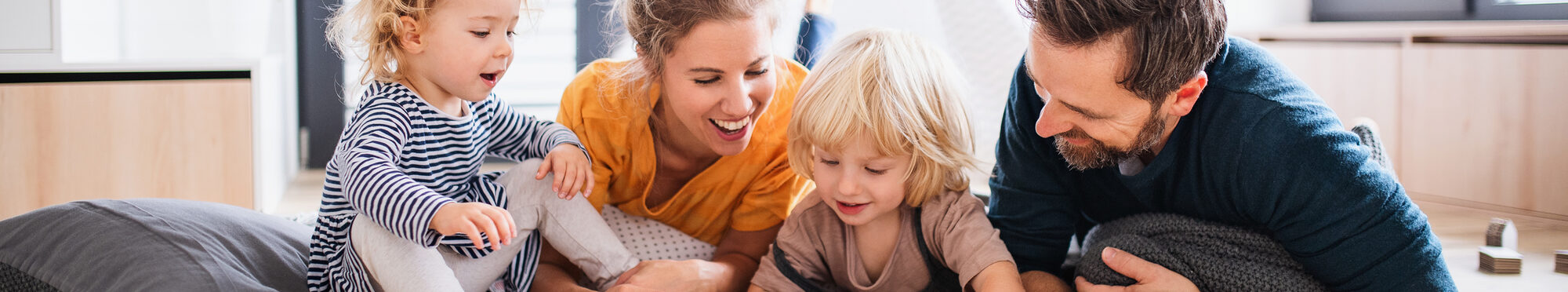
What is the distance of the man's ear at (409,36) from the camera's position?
1.18 metres

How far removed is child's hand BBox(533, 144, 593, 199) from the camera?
124cm

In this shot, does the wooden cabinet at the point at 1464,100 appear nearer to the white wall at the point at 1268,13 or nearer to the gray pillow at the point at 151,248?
the white wall at the point at 1268,13

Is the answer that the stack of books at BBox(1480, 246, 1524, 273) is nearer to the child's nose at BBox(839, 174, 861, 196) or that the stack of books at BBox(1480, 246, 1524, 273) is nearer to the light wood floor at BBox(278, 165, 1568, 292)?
the light wood floor at BBox(278, 165, 1568, 292)

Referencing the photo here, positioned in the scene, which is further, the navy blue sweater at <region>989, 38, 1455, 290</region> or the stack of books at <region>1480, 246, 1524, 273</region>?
the stack of books at <region>1480, 246, 1524, 273</region>

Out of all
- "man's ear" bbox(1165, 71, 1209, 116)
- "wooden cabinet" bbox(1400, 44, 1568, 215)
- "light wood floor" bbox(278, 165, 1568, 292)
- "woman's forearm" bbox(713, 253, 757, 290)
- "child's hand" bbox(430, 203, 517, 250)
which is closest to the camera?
"child's hand" bbox(430, 203, 517, 250)

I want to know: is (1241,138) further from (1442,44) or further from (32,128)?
(32,128)

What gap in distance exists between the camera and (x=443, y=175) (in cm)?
122

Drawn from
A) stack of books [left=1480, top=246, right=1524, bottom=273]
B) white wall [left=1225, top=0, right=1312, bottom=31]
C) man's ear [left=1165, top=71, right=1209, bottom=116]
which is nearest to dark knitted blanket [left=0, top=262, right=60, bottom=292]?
man's ear [left=1165, top=71, right=1209, bottom=116]

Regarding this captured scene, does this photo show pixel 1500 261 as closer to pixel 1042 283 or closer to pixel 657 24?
pixel 1042 283

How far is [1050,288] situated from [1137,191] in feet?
0.53

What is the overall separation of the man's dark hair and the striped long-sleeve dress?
610 millimetres

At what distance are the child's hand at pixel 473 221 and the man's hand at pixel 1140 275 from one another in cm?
67

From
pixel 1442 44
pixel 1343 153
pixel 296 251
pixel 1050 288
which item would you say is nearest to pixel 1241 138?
pixel 1343 153

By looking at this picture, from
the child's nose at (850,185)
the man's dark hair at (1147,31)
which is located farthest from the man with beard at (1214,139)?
the child's nose at (850,185)
